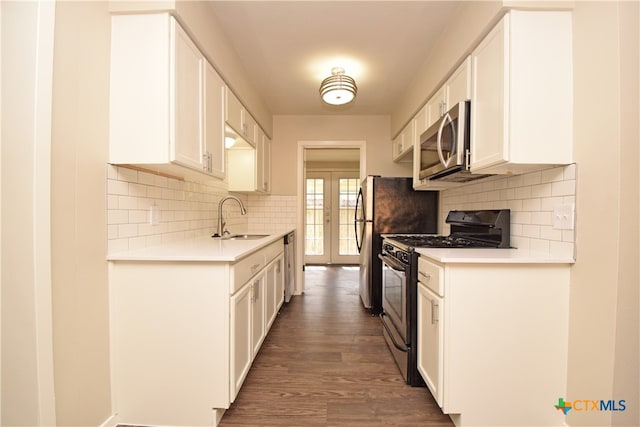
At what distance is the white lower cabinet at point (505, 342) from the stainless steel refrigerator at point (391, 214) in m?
1.66

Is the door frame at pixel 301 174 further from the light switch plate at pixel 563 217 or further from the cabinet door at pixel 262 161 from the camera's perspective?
the light switch plate at pixel 563 217

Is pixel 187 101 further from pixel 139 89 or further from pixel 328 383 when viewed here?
pixel 328 383

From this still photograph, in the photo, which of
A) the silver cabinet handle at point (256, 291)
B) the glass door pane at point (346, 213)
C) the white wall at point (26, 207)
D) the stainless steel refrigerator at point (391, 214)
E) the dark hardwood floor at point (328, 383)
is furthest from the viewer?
the glass door pane at point (346, 213)

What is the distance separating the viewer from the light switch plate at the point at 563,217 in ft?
4.55

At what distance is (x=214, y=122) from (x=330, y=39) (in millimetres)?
1090

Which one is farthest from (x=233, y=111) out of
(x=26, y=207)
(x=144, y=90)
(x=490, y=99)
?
(x=490, y=99)

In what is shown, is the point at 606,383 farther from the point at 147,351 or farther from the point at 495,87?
the point at 147,351

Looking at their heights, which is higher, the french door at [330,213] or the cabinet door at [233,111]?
the cabinet door at [233,111]

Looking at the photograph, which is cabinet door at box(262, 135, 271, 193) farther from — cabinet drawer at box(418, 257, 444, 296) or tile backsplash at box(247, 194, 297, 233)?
cabinet drawer at box(418, 257, 444, 296)

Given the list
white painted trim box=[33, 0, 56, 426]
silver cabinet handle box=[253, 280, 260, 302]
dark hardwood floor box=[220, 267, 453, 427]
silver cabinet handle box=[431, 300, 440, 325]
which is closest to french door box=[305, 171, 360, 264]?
dark hardwood floor box=[220, 267, 453, 427]

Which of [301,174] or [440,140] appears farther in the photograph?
[301,174]

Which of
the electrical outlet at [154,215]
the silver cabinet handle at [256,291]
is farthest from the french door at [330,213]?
the electrical outlet at [154,215]

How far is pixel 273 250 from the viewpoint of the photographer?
99.2 inches

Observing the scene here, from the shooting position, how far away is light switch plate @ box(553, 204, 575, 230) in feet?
4.55
